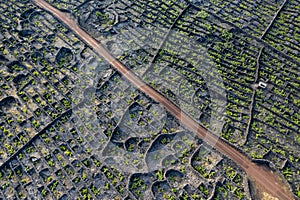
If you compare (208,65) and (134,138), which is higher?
(208,65)

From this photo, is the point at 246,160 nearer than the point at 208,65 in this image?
Yes

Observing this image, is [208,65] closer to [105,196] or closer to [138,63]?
[138,63]

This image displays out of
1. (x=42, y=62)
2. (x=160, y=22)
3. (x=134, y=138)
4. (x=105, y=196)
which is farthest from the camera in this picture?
(x=160, y=22)

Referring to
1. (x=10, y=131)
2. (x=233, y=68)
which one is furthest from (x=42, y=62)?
(x=233, y=68)

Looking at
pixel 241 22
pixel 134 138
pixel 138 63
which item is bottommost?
pixel 134 138

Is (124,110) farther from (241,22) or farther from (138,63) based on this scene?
(241,22)

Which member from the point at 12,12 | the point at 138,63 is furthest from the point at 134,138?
the point at 12,12

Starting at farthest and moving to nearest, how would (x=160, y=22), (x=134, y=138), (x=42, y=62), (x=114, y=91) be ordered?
(x=160, y=22), (x=42, y=62), (x=114, y=91), (x=134, y=138)
